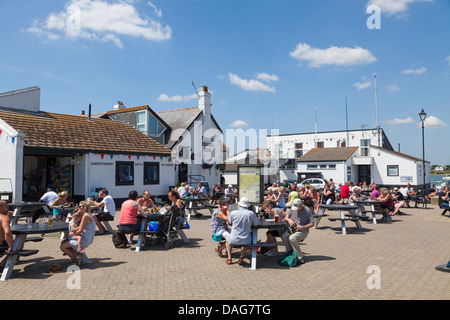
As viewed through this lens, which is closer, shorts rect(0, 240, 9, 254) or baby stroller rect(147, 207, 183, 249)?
shorts rect(0, 240, 9, 254)

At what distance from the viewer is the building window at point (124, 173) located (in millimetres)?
19125

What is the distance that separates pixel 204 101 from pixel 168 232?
68.4ft

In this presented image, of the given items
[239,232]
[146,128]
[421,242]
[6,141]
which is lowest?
[421,242]

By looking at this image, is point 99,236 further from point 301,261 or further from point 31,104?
point 31,104

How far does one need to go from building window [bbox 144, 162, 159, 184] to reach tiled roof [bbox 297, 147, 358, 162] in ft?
60.5

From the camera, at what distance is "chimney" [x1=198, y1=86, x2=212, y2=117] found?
1122 inches

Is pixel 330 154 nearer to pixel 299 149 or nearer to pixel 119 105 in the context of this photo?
pixel 299 149

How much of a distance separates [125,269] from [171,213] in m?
2.27

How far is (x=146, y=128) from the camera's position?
83.7 feet

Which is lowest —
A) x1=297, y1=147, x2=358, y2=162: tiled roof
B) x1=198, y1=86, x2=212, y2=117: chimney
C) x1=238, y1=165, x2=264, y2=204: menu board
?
x1=238, y1=165, x2=264, y2=204: menu board

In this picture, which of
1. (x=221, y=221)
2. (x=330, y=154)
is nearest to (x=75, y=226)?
(x=221, y=221)

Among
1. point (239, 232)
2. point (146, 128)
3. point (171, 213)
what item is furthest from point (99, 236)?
point (146, 128)

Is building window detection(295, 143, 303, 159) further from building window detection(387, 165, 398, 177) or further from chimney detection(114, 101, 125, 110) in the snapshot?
chimney detection(114, 101, 125, 110)

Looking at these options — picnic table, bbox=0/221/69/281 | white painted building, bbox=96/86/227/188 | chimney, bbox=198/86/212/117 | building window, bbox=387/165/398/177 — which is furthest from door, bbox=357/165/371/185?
picnic table, bbox=0/221/69/281
